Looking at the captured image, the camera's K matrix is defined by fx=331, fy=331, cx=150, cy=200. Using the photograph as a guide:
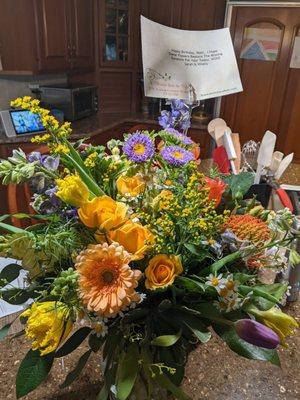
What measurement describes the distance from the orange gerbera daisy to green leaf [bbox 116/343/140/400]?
0.10m

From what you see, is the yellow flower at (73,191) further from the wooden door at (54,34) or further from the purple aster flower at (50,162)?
the wooden door at (54,34)

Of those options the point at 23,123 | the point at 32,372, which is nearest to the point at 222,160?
the point at 32,372

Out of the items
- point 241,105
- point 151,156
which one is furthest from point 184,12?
point 151,156

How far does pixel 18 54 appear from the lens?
2162 millimetres

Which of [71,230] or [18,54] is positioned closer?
[71,230]

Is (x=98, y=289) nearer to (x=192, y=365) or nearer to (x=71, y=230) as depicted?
(x=71, y=230)

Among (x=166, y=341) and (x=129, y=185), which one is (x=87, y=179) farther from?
(x=166, y=341)

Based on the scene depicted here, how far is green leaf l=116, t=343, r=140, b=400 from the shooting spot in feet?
1.51

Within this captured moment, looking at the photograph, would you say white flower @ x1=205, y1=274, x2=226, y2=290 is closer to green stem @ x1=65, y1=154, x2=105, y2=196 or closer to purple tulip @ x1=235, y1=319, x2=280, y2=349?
purple tulip @ x1=235, y1=319, x2=280, y2=349

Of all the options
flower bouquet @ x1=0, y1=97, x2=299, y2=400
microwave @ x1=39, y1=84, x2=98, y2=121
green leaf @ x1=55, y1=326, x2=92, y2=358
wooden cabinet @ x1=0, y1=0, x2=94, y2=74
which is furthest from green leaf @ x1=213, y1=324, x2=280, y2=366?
microwave @ x1=39, y1=84, x2=98, y2=121

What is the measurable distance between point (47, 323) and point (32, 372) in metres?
0.11

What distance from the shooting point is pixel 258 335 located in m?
0.41

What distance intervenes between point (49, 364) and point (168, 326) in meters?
0.18

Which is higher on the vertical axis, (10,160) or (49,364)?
(10,160)
